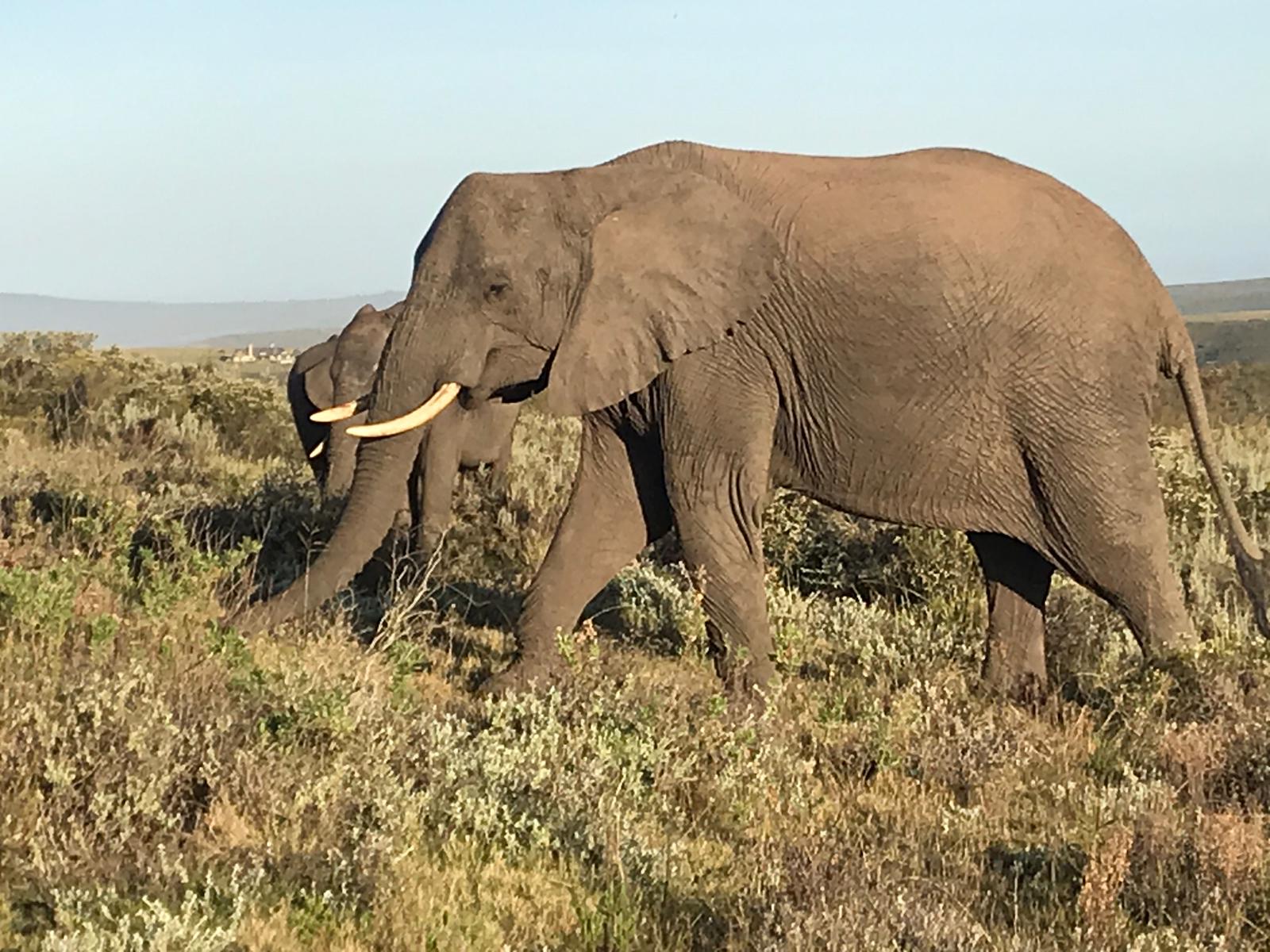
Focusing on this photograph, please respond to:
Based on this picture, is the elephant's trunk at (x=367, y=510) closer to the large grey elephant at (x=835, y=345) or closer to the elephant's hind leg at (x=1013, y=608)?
the large grey elephant at (x=835, y=345)

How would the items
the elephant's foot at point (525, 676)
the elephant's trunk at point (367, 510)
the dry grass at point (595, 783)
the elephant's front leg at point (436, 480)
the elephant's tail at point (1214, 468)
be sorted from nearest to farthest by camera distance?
the dry grass at point (595, 783)
the elephant's foot at point (525, 676)
the elephant's tail at point (1214, 468)
the elephant's trunk at point (367, 510)
the elephant's front leg at point (436, 480)

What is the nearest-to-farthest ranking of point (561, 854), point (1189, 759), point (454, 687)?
point (561, 854) < point (1189, 759) < point (454, 687)

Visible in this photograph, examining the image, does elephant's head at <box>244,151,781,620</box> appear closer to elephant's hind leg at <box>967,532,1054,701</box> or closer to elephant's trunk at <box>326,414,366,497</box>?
elephant's hind leg at <box>967,532,1054,701</box>

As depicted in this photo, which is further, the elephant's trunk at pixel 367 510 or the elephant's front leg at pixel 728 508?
the elephant's trunk at pixel 367 510

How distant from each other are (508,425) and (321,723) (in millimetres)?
8482

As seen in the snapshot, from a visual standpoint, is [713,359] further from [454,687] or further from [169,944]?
[169,944]

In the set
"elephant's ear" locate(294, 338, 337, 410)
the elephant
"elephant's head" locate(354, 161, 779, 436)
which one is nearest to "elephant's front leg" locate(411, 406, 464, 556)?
the elephant

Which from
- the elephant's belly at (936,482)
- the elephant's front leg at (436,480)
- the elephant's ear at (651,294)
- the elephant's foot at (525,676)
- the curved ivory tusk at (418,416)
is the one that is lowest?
the elephant's foot at (525,676)

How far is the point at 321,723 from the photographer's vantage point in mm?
4629

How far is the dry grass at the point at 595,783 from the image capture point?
3697 mm

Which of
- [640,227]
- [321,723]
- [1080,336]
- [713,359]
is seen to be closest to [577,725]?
[321,723]

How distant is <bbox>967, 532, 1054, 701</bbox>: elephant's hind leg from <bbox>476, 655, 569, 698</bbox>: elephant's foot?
2.12 metres

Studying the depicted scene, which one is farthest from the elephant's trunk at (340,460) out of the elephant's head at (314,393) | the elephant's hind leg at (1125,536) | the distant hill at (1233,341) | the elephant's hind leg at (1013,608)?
the distant hill at (1233,341)

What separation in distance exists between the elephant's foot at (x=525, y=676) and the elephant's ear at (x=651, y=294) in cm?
113
